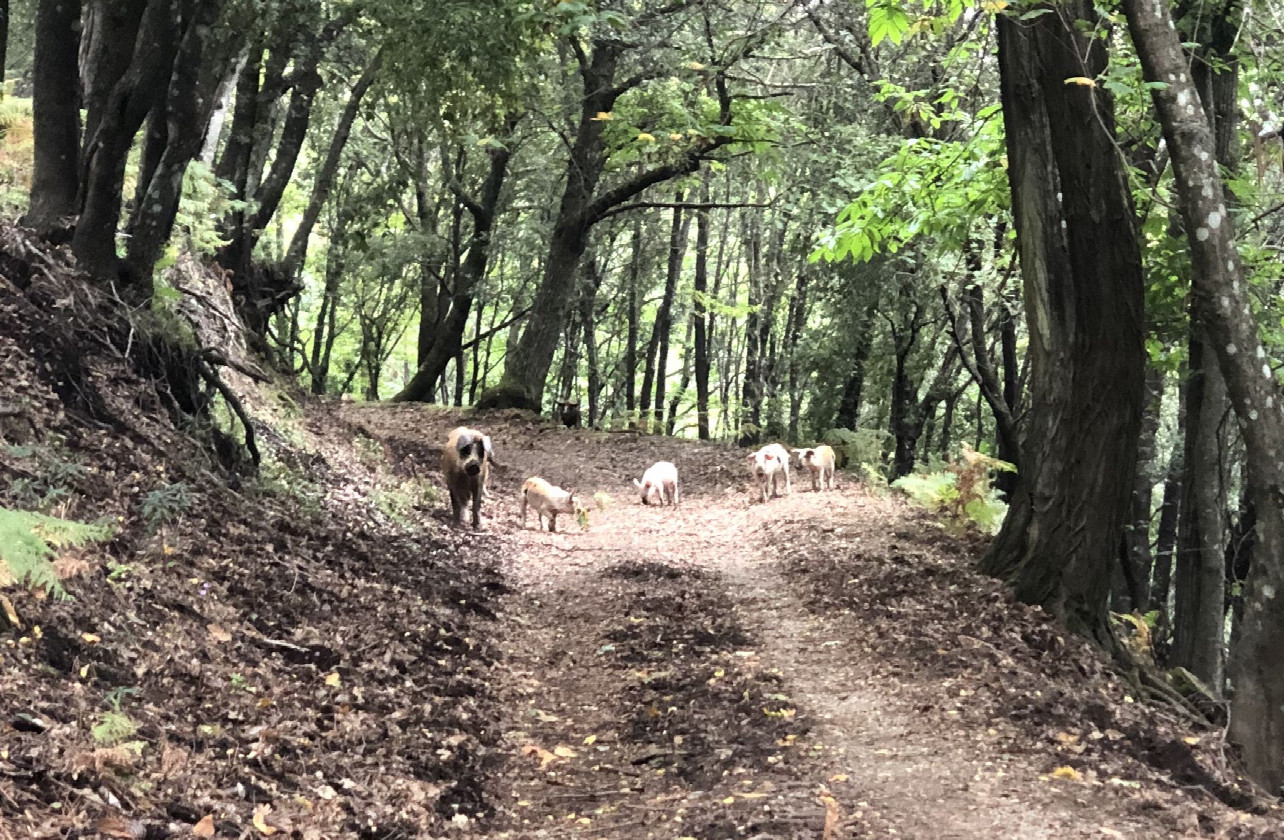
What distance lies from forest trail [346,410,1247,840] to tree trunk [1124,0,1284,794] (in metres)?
0.71

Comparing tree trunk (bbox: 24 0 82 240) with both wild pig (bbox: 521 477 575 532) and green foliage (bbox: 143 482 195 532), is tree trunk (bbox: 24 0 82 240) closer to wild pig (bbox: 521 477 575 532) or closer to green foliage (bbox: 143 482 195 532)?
green foliage (bbox: 143 482 195 532)

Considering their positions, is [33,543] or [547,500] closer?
[33,543]

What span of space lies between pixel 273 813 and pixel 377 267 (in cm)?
2329

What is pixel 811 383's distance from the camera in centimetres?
2945

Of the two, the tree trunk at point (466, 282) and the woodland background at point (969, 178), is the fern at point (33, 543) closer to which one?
the woodland background at point (969, 178)

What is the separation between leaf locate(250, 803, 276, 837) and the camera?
3.79 meters

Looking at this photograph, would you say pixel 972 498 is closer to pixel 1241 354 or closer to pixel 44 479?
pixel 1241 354

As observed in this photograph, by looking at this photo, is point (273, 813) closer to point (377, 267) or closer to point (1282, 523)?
point (1282, 523)

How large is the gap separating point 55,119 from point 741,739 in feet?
22.9

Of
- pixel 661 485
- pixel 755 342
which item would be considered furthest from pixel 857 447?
pixel 755 342

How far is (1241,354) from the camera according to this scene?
620cm

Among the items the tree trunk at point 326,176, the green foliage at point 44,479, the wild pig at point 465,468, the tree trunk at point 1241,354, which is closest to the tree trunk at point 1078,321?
the tree trunk at point 1241,354

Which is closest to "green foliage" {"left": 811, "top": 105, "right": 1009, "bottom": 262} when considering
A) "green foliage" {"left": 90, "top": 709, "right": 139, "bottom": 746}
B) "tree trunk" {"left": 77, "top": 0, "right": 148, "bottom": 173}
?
"tree trunk" {"left": 77, "top": 0, "right": 148, "bottom": 173}

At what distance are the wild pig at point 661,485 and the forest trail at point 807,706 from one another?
12.6 feet
